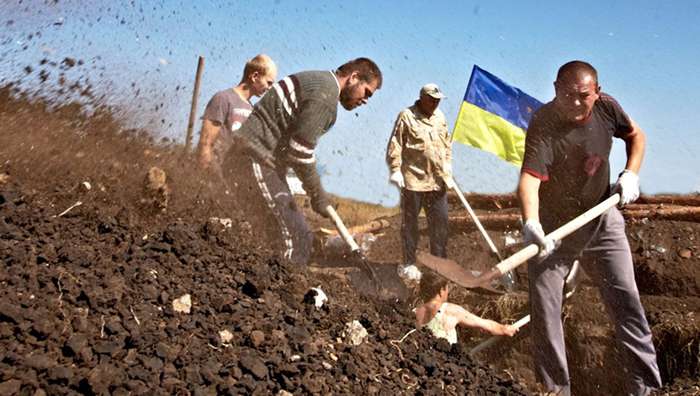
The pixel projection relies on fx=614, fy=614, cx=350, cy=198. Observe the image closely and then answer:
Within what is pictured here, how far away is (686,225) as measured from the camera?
7672 millimetres

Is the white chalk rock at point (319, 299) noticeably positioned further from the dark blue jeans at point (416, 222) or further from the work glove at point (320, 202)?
the dark blue jeans at point (416, 222)

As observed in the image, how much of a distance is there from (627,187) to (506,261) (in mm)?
1210

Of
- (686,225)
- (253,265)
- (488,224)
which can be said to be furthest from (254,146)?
(686,225)

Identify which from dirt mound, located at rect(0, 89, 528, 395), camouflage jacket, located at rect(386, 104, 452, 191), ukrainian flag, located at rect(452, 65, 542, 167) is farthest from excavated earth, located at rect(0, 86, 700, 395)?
ukrainian flag, located at rect(452, 65, 542, 167)

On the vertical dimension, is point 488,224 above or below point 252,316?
below

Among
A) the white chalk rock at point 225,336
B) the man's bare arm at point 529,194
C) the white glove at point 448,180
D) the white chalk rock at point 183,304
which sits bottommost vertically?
the white glove at point 448,180

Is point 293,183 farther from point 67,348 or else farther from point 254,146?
point 67,348

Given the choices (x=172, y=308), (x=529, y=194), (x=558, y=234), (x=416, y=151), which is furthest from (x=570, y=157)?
(x=172, y=308)

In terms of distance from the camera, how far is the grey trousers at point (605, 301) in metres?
4.01

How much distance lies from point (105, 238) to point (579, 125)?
3.06 metres

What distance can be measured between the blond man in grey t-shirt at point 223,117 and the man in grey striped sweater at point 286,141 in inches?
23.8

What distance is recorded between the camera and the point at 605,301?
418 centimetres

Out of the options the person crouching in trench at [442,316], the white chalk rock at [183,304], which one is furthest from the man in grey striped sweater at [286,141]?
the white chalk rock at [183,304]

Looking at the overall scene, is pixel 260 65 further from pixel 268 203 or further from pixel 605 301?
pixel 605 301
